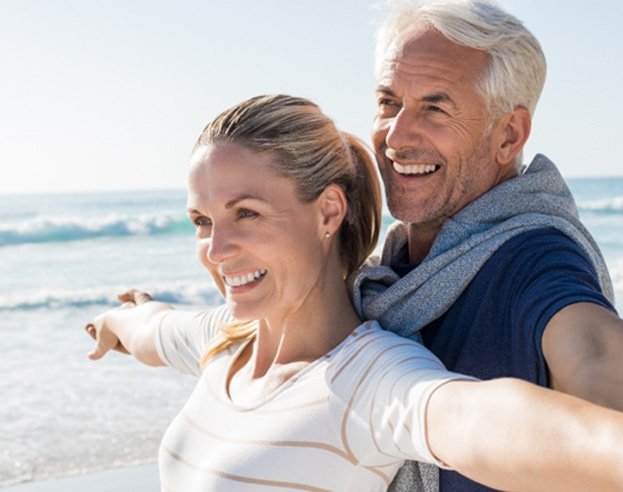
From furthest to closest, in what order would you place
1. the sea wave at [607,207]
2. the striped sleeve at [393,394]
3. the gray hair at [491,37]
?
the sea wave at [607,207], the gray hair at [491,37], the striped sleeve at [393,394]

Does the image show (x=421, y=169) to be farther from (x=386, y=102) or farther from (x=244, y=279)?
(x=244, y=279)

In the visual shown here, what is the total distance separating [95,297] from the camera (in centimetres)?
1176

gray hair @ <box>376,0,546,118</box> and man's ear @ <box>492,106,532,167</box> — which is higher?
gray hair @ <box>376,0,546,118</box>

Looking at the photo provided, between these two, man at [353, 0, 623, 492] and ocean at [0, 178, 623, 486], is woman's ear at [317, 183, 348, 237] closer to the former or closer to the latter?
man at [353, 0, 623, 492]

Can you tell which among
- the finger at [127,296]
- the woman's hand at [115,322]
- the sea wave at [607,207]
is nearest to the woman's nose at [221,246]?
the woman's hand at [115,322]

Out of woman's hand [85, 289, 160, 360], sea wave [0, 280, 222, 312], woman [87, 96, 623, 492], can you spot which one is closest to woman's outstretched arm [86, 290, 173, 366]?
woman's hand [85, 289, 160, 360]

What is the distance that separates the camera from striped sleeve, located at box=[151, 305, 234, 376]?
90.9 inches

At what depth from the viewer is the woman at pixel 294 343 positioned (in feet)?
5.13

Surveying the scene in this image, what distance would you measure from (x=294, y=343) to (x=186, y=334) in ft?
1.94

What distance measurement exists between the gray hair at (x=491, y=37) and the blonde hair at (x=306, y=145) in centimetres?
27

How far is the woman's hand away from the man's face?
3.66 ft

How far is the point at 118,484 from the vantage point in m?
3.79

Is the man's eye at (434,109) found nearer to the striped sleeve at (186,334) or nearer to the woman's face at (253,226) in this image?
the woman's face at (253,226)

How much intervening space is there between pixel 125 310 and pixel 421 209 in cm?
120
